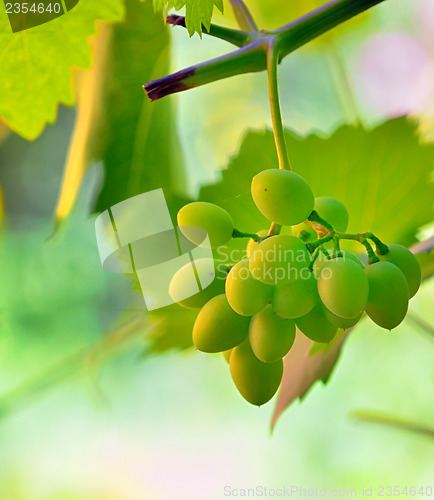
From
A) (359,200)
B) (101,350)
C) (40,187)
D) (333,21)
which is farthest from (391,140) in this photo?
(40,187)

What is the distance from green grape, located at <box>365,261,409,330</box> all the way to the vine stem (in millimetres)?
77

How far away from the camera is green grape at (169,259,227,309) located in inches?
12.1

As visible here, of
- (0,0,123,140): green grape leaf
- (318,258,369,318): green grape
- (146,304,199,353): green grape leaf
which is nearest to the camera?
(318,258,369,318): green grape

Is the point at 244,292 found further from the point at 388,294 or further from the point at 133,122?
the point at 133,122

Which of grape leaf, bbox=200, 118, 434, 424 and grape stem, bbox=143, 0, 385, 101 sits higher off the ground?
grape stem, bbox=143, 0, 385, 101

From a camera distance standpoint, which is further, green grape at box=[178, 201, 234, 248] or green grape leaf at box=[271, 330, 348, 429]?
green grape leaf at box=[271, 330, 348, 429]

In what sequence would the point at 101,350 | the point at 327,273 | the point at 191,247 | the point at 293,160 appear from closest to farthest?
the point at 327,273, the point at 191,247, the point at 293,160, the point at 101,350

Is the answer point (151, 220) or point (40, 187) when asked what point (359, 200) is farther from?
point (40, 187)

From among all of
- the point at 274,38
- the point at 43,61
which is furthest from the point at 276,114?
the point at 43,61

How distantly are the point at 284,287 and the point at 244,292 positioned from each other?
0.8 inches

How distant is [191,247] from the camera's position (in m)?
0.38

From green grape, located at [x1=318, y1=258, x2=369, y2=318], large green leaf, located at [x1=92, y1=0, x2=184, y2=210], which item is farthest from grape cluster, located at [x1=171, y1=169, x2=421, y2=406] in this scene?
large green leaf, located at [x1=92, y1=0, x2=184, y2=210]

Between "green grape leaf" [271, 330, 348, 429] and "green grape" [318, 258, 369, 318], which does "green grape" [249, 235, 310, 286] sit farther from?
"green grape leaf" [271, 330, 348, 429]

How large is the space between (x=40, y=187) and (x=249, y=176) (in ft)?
1.75
